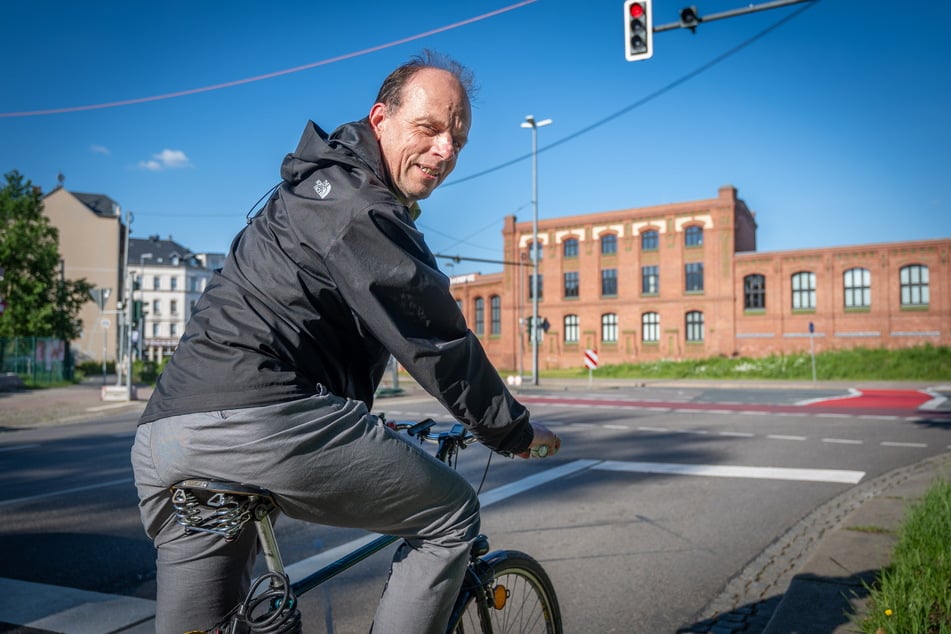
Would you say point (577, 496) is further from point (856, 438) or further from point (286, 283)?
point (856, 438)

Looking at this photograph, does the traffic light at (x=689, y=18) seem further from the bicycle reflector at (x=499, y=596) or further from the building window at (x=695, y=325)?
the building window at (x=695, y=325)

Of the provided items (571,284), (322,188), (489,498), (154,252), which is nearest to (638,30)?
(489,498)

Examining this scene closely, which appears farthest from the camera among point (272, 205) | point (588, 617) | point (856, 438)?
point (856, 438)

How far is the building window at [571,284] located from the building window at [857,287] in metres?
15.5

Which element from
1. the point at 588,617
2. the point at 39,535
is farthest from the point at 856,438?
the point at 39,535

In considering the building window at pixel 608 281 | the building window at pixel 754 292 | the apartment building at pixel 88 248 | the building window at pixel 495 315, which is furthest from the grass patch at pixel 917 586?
the apartment building at pixel 88 248

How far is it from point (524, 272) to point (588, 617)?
44.9m

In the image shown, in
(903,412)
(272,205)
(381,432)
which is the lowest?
(903,412)

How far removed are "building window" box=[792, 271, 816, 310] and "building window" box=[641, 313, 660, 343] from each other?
762 centimetres

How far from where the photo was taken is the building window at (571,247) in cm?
4747

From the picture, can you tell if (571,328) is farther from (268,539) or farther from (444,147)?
(268,539)

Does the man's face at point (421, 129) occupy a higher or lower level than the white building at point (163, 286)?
lower

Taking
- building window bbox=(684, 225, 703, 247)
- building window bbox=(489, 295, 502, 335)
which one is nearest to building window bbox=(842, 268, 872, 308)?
building window bbox=(684, 225, 703, 247)

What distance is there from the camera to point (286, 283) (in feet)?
5.25
